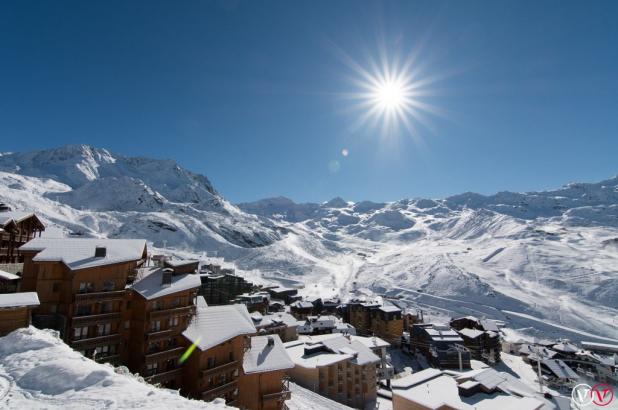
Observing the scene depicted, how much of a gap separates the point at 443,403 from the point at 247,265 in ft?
479

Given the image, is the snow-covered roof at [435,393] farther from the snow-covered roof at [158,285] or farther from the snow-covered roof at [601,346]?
the snow-covered roof at [601,346]

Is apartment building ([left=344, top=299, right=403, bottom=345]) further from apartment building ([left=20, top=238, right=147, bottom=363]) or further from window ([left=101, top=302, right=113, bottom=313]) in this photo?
window ([left=101, top=302, right=113, bottom=313])

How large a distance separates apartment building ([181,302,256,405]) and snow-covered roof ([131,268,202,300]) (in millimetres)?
3344

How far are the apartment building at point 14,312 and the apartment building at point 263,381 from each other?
18.6 m

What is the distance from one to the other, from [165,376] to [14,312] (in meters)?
13.0

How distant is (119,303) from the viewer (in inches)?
1120

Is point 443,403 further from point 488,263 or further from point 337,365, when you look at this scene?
point 488,263

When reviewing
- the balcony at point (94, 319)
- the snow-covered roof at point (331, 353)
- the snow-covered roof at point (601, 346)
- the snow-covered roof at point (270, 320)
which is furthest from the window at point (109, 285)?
the snow-covered roof at point (601, 346)

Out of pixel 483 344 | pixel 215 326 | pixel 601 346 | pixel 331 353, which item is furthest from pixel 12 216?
pixel 601 346

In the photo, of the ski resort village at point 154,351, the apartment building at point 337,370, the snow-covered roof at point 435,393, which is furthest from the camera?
the apartment building at point 337,370

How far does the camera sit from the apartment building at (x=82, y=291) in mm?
26141

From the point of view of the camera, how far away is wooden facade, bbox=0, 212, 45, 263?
41750 millimetres

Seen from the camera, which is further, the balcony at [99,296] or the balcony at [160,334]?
the balcony at [160,334]

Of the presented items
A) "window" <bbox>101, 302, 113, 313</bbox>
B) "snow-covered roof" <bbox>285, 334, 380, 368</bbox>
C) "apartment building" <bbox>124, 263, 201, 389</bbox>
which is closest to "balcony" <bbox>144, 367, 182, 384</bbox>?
"apartment building" <bbox>124, 263, 201, 389</bbox>
